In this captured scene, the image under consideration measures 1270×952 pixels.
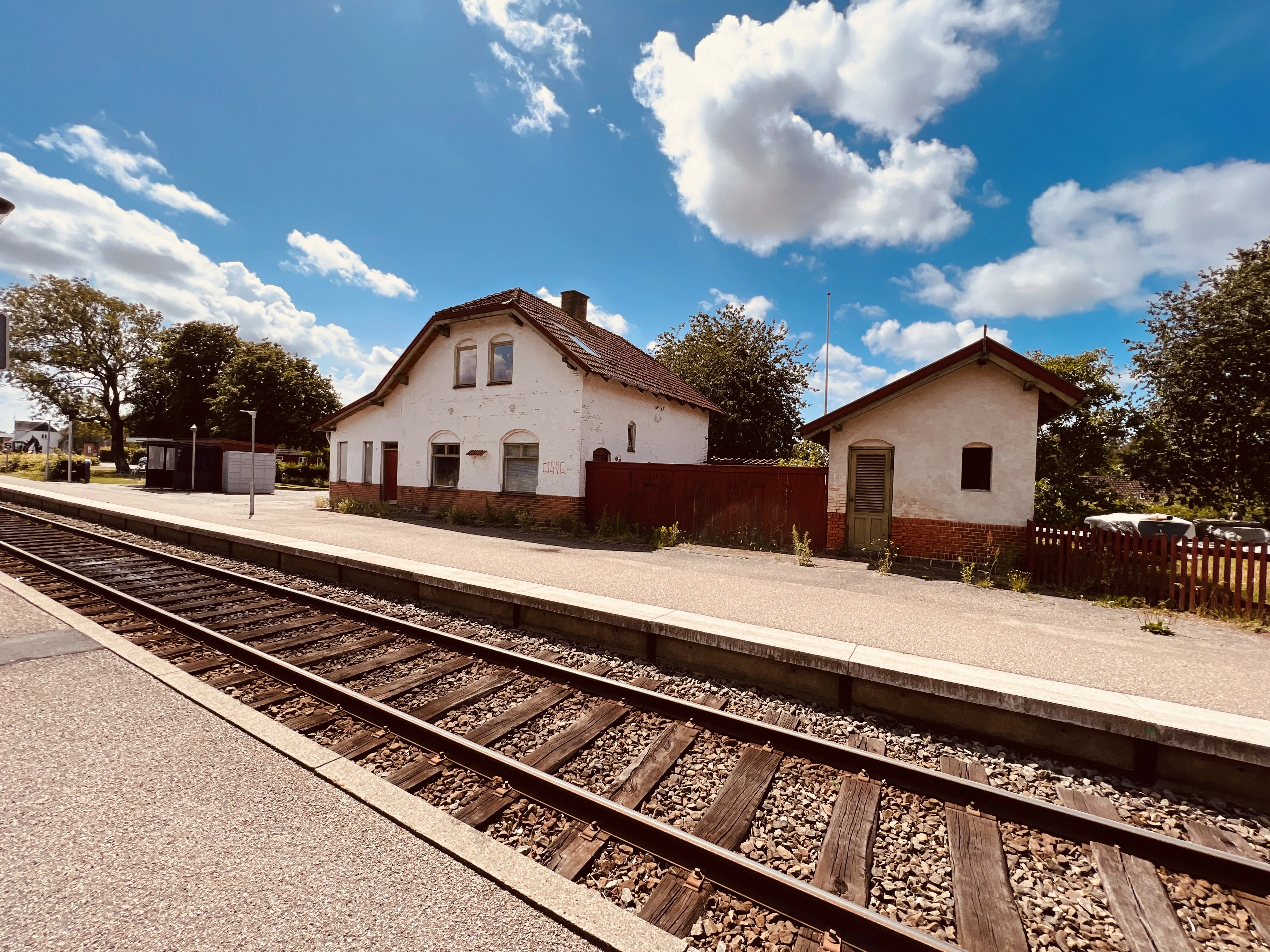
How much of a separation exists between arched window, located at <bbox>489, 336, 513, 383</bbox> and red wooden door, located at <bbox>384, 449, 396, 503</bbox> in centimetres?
621

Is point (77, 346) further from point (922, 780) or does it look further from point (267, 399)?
point (922, 780)

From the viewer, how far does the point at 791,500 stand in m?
13.3

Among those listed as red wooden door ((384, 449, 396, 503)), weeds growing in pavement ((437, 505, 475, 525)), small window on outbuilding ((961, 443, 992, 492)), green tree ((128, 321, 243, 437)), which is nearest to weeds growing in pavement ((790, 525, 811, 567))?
small window on outbuilding ((961, 443, 992, 492))

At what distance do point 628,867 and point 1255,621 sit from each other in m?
9.94

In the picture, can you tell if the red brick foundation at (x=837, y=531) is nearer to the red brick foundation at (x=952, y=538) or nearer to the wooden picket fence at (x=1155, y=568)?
the red brick foundation at (x=952, y=538)

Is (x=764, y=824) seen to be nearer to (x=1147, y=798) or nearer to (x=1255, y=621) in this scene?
(x=1147, y=798)

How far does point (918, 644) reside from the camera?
5949 millimetres

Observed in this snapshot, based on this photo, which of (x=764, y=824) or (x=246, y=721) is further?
(x=246, y=721)

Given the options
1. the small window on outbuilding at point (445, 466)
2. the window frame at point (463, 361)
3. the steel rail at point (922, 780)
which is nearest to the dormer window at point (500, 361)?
the window frame at point (463, 361)

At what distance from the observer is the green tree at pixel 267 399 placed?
38.6 meters

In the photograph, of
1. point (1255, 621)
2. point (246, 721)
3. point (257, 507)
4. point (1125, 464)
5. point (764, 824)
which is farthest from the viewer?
point (257, 507)

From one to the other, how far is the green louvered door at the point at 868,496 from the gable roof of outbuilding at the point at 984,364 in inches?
39.2

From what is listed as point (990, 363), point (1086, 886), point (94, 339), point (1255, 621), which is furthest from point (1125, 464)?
point (94, 339)

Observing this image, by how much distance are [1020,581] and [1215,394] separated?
48.1 ft
